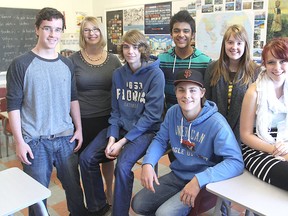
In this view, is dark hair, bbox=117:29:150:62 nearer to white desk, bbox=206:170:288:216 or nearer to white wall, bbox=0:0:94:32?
white desk, bbox=206:170:288:216

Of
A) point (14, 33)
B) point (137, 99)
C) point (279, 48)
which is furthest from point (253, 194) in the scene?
point (14, 33)

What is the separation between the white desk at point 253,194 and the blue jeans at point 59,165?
3.08 ft

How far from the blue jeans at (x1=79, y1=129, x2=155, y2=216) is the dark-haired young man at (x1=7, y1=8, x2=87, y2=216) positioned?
14 centimetres

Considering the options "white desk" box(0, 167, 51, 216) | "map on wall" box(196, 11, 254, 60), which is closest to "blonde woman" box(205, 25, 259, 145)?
"white desk" box(0, 167, 51, 216)

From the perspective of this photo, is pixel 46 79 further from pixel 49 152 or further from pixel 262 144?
pixel 262 144

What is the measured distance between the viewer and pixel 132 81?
6.40 feet

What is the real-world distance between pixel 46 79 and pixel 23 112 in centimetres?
23

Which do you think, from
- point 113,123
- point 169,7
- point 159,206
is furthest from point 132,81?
point 169,7

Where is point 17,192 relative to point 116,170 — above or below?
above

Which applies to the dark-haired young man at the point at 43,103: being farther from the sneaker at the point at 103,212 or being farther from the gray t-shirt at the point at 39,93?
the sneaker at the point at 103,212

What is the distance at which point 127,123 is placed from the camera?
6.48ft

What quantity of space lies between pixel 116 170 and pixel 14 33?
3.54m

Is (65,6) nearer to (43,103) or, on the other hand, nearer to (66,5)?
(66,5)

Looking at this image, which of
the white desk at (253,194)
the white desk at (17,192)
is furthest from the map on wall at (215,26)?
the white desk at (17,192)
